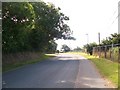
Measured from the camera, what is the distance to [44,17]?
6262 cm

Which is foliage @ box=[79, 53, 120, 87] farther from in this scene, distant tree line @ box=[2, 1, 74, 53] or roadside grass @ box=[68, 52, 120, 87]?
distant tree line @ box=[2, 1, 74, 53]

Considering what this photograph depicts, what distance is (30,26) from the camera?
43.6 metres

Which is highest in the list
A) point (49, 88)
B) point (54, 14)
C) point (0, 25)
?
point (54, 14)

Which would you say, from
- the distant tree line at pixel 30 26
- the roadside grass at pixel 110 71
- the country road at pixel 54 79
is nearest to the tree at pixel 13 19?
the distant tree line at pixel 30 26

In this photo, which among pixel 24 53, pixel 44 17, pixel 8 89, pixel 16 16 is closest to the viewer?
pixel 8 89

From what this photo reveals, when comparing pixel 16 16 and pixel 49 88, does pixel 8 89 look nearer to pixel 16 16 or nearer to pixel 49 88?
pixel 49 88

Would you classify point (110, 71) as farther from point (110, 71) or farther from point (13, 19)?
point (13, 19)

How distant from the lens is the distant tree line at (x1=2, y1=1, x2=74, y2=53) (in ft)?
99.5

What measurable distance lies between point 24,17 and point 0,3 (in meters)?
3.74

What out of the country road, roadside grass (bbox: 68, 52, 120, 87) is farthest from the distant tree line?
roadside grass (bbox: 68, 52, 120, 87)

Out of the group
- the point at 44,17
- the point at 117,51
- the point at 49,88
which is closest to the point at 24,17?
the point at 117,51

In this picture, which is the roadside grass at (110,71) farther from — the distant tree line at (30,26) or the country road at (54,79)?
the distant tree line at (30,26)

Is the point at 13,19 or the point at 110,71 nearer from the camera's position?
the point at 110,71

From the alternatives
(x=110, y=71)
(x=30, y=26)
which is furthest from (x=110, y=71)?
(x=30, y=26)
